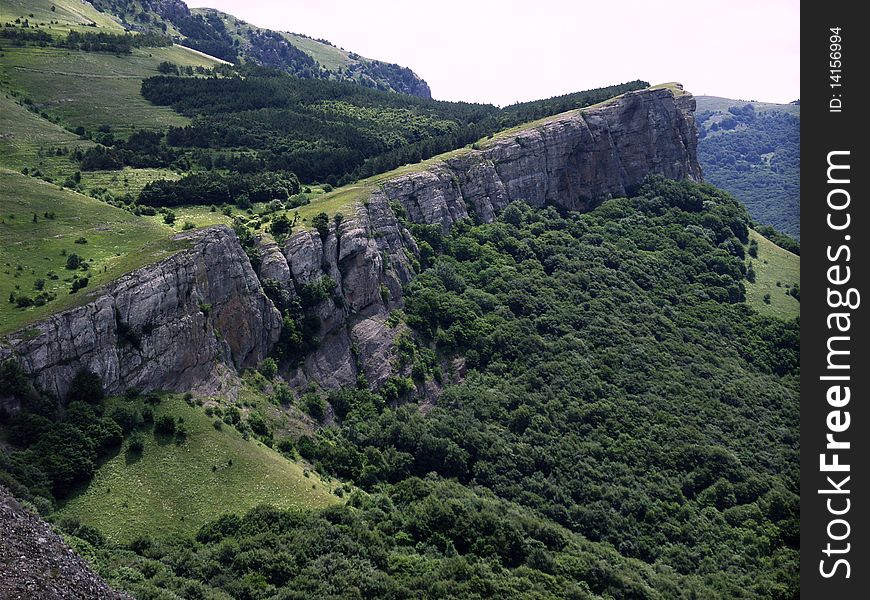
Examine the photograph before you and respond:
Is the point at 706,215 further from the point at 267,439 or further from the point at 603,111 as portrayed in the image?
the point at 267,439

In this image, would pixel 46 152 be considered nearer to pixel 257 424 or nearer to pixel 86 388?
pixel 86 388

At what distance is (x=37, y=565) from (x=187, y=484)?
2049cm

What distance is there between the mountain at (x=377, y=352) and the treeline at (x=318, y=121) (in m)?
1.17

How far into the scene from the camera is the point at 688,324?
111 m

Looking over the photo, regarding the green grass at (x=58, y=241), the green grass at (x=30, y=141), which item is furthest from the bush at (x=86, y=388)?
the green grass at (x=30, y=141)

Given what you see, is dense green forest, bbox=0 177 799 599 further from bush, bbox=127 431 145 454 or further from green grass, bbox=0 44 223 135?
green grass, bbox=0 44 223 135

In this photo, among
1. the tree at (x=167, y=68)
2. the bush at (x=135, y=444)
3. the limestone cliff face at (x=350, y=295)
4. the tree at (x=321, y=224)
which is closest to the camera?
the bush at (x=135, y=444)

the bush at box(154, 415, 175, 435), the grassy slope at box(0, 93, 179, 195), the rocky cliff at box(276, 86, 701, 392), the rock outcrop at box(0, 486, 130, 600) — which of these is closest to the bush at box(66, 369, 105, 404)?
the bush at box(154, 415, 175, 435)

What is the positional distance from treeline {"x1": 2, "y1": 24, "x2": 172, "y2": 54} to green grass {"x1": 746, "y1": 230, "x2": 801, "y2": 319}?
147 m

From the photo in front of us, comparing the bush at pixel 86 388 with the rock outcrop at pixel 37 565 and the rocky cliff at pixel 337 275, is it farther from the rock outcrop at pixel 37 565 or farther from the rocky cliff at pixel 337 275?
the rock outcrop at pixel 37 565

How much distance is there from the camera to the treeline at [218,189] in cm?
9188

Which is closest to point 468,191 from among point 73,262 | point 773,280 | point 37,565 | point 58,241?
point 773,280

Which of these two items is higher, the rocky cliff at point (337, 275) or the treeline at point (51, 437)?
the rocky cliff at point (337, 275)

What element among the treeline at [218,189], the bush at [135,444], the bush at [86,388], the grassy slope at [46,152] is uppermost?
the grassy slope at [46,152]
